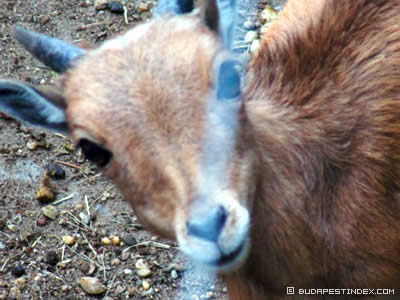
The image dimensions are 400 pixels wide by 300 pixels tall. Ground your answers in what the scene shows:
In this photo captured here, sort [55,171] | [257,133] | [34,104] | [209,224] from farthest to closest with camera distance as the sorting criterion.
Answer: [55,171] → [34,104] → [257,133] → [209,224]

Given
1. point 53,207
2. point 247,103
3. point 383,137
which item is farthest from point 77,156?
point 383,137

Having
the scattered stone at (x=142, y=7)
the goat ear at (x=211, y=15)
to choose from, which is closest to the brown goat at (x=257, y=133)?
the goat ear at (x=211, y=15)

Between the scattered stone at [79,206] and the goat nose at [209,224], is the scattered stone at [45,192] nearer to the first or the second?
the scattered stone at [79,206]

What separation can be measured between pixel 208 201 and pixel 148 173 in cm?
39

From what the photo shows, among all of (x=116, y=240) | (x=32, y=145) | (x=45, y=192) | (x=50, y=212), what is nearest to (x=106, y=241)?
(x=116, y=240)

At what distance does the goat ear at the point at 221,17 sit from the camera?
3.33 metres

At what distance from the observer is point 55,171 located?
569 centimetres

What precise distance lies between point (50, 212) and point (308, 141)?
2.63 metres

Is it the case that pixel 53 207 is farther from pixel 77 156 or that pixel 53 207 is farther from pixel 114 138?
pixel 114 138

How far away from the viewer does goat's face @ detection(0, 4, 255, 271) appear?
2.85m

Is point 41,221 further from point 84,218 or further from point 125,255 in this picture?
point 125,255

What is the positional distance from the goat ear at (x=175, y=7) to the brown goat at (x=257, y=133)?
0.01m

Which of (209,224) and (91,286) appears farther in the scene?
(91,286)

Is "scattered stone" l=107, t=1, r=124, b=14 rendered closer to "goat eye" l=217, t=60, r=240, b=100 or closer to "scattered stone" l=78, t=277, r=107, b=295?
"scattered stone" l=78, t=277, r=107, b=295
